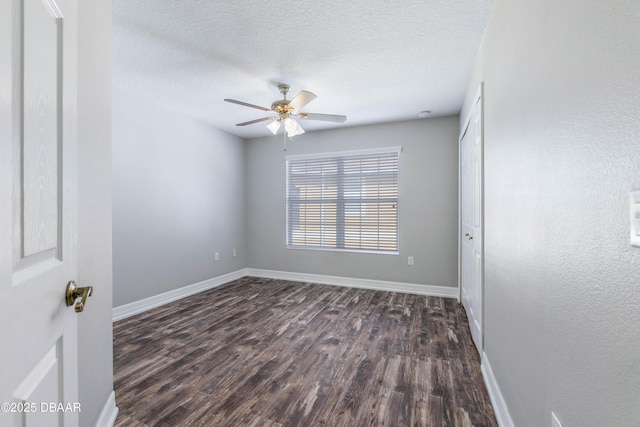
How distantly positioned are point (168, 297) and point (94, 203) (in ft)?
8.61

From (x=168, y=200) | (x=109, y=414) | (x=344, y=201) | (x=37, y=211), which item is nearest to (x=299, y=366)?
(x=109, y=414)

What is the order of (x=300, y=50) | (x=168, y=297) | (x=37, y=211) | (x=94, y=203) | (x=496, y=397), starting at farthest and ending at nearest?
(x=168, y=297), (x=300, y=50), (x=496, y=397), (x=94, y=203), (x=37, y=211)

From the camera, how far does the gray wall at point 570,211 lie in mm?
605

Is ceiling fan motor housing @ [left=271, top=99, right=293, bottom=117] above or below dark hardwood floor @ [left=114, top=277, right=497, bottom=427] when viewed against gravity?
above

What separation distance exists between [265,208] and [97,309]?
3.59 m

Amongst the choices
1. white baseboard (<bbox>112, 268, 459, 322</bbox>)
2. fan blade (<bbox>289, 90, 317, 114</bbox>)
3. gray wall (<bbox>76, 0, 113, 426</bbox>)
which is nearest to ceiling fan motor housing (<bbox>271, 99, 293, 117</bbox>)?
fan blade (<bbox>289, 90, 317, 114</bbox>)

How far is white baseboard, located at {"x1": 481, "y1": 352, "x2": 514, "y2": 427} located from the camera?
56.9 inches

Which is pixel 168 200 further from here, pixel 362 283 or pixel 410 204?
pixel 410 204

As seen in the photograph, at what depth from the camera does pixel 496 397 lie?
1.62m

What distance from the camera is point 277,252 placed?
4832mm

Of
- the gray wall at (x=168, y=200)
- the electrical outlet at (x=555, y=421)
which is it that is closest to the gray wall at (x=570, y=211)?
the electrical outlet at (x=555, y=421)

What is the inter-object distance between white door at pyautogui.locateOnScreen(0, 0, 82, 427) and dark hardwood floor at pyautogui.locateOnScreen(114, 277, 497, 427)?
1.14m

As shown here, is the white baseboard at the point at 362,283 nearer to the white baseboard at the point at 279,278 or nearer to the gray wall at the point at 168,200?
the white baseboard at the point at 279,278

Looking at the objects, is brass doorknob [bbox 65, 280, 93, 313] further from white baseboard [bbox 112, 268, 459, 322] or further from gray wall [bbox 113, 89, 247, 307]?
white baseboard [bbox 112, 268, 459, 322]
